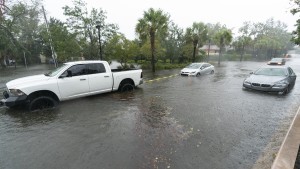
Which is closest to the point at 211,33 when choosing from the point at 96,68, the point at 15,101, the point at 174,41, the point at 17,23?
the point at 174,41

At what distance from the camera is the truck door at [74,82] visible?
26.8ft

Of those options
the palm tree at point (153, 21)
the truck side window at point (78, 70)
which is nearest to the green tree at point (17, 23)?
the truck side window at point (78, 70)

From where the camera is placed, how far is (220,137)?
521cm

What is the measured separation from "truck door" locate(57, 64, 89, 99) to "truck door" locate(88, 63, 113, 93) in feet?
0.85

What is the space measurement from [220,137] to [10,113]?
24.4 ft

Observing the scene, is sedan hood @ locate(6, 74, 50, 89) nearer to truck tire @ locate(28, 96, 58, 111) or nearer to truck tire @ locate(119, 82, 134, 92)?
truck tire @ locate(28, 96, 58, 111)

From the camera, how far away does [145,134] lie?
215 inches

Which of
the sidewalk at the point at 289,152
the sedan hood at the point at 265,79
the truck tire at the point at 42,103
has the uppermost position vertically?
the sedan hood at the point at 265,79

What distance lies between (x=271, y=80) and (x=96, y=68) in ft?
30.0

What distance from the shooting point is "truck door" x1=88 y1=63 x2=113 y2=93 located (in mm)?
9091

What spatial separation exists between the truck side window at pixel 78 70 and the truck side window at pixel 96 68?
0.97ft

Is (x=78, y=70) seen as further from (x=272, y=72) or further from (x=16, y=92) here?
(x=272, y=72)

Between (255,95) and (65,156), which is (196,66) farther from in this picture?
(65,156)

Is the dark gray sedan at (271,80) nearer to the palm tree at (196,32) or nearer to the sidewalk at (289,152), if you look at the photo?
the sidewalk at (289,152)
